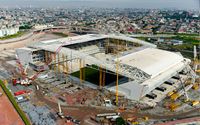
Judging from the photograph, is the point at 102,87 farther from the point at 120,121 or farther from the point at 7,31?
the point at 7,31

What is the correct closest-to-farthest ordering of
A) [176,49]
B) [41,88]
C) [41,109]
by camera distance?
[41,109]
[41,88]
[176,49]

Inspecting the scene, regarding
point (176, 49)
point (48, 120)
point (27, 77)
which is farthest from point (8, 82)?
point (176, 49)

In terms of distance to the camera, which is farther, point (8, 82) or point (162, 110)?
point (8, 82)

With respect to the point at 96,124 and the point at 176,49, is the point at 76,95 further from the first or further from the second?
the point at 176,49

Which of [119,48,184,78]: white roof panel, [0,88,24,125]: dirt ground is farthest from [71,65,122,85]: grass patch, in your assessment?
[0,88,24,125]: dirt ground

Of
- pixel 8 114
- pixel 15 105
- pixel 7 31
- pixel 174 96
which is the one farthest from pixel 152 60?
pixel 7 31

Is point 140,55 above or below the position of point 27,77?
above

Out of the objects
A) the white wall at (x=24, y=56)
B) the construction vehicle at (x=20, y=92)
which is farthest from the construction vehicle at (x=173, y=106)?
the white wall at (x=24, y=56)
